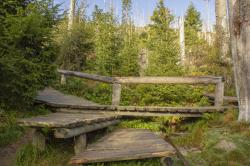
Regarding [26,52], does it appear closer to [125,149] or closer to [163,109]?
[125,149]

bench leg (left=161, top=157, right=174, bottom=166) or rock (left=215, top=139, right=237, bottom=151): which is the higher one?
rock (left=215, top=139, right=237, bottom=151)

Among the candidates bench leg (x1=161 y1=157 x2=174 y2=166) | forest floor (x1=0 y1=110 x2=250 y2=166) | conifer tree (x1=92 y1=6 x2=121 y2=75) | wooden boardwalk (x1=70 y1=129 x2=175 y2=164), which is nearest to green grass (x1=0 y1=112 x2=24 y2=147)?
forest floor (x1=0 y1=110 x2=250 y2=166)

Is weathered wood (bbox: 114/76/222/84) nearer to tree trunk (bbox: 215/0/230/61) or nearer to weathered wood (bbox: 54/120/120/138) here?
weathered wood (bbox: 54/120/120/138)

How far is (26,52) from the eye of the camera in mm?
6777

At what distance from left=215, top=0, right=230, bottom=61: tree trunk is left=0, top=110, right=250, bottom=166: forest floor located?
7200 mm

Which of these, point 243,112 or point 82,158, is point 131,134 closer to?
point 82,158

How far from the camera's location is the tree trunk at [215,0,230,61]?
14.5 m

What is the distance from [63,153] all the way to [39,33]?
273 cm

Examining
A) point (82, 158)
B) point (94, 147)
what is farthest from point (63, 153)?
point (82, 158)

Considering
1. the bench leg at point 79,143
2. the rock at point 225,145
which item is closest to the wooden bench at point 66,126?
the bench leg at point 79,143

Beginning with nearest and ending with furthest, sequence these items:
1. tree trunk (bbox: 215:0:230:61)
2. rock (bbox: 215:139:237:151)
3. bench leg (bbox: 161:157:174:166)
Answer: bench leg (bbox: 161:157:174:166), rock (bbox: 215:139:237:151), tree trunk (bbox: 215:0:230:61)

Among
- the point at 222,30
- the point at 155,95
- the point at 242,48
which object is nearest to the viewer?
the point at 242,48

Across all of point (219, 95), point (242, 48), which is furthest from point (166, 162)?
point (219, 95)

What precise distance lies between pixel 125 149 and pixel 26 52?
325cm
